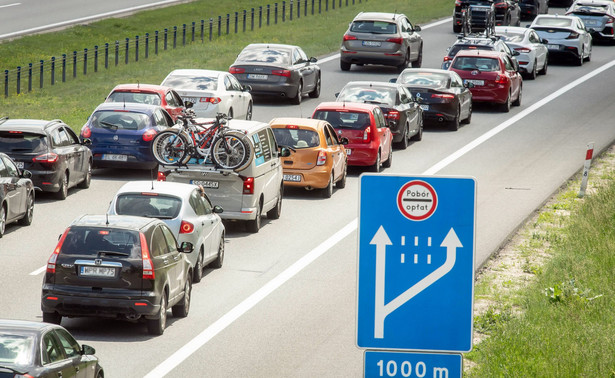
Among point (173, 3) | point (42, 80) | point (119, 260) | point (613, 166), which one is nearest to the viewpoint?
point (119, 260)

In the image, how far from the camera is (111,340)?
1547 centimetres

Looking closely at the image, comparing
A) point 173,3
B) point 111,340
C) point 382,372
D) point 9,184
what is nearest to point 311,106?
point 9,184

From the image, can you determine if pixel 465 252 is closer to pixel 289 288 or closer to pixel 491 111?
pixel 289 288

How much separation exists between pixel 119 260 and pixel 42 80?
25350 millimetres

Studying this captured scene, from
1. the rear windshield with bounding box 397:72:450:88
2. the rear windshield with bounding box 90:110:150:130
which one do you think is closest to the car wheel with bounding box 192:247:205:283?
the rear windshield with bounding box 90:110:150:130

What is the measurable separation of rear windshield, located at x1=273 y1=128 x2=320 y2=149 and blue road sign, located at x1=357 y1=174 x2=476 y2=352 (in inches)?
769

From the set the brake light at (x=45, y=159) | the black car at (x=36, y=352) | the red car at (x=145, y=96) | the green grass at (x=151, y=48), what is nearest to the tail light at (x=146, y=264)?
the black car at (x=36, y=352)

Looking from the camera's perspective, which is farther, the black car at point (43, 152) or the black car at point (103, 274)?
the black car at point (43, 152)

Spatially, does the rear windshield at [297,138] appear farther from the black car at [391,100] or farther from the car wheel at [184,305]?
the car wheel at [184,305]

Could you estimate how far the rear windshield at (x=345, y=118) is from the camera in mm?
27750

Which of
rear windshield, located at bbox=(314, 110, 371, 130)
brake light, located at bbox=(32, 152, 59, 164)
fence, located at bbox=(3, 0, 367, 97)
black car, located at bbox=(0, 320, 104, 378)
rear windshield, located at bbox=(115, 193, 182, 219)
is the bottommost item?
fence, located at bbox=(3, 0, 367, 97)

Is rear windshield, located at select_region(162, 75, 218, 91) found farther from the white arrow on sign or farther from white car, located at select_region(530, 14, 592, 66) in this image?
the white arrow on sign

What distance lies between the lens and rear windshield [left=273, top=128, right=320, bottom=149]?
83.5 feet

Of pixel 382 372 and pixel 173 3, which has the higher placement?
pixel 382 372
